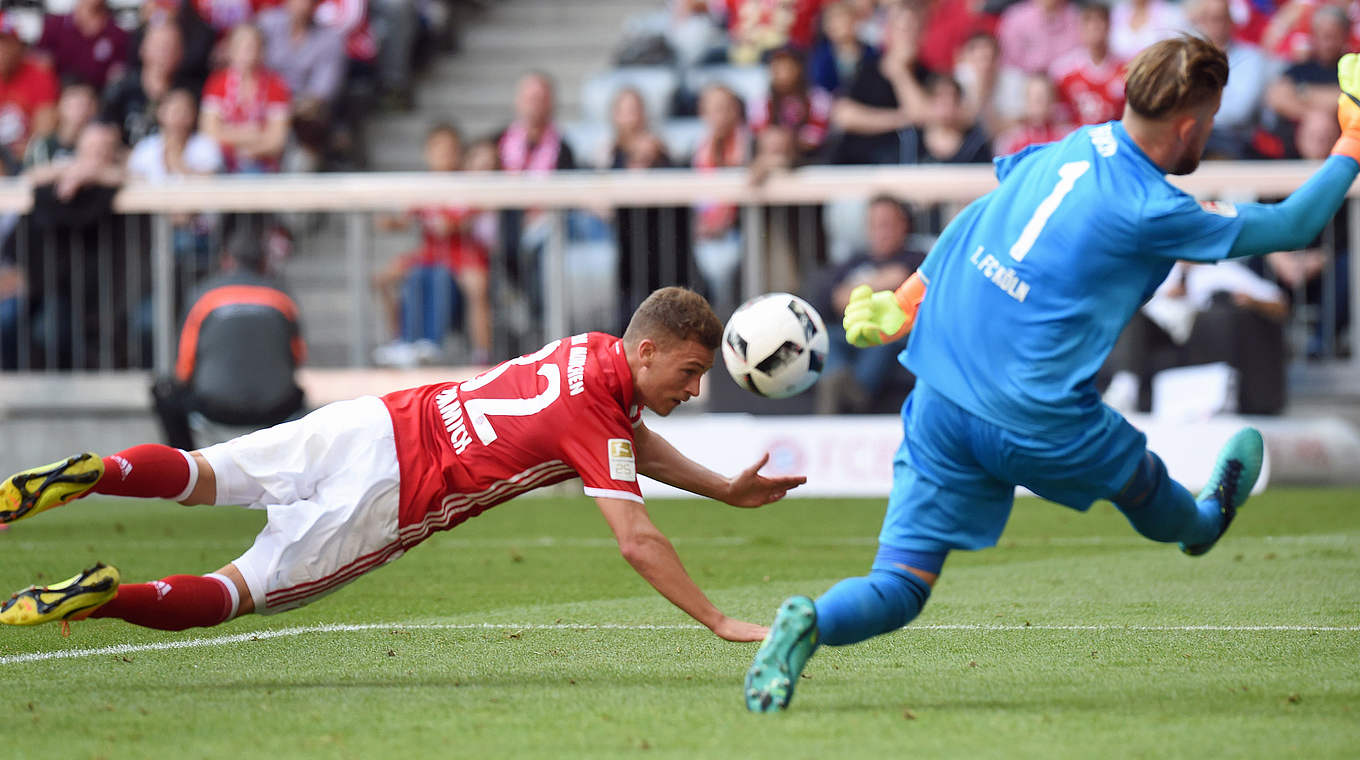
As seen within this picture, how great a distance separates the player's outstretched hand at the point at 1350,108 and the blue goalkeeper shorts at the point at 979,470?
913 millimetres

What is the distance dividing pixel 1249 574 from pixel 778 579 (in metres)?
2.08

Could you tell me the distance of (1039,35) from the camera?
14242 mm

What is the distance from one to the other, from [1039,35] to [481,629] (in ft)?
30.4

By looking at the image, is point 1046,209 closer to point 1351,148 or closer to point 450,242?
point 1351,148

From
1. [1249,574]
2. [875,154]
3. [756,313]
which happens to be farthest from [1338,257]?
[756,313]

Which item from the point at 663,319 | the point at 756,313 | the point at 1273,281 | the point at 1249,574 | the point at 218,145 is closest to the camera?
the point at 663,319

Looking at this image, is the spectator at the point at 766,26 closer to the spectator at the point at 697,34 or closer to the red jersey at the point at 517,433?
the spectator at the point at 697,34

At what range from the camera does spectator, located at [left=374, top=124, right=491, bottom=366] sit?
1292 centimetres

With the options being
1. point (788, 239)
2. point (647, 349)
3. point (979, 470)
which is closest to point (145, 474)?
point (647, 349)

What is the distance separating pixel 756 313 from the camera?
562 cm

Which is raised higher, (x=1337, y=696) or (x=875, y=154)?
(x=875, y=154)

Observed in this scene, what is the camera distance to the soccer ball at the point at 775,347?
5555 millimetres

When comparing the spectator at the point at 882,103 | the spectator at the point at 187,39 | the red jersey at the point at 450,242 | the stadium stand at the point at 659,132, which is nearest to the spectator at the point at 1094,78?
the stadium stand at the point at 659,132

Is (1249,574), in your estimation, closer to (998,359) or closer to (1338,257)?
(998,359)
